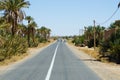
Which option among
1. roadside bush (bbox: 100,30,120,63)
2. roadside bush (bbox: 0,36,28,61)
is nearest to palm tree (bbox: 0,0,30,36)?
roadside bush (bbox: 0,36,28,61)

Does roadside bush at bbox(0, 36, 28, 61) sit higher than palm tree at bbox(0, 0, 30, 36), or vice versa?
palm tree at bbox(0, 0, 30, 36)

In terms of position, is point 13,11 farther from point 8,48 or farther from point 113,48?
point 113,48

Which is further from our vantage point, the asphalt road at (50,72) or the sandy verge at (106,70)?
the sandy verge at (106,70)

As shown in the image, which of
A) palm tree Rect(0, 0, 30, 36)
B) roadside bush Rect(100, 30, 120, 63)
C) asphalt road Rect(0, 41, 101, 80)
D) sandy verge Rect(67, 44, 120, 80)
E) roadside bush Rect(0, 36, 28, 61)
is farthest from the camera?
palm tree Rect(0, 0, 30, 36)

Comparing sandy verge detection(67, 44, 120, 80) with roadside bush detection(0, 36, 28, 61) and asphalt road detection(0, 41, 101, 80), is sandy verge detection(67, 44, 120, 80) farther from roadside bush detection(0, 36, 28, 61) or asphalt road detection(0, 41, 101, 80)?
roadside bush detection(0, 36, 28, 61)

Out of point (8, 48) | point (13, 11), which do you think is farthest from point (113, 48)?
point (13, 11)

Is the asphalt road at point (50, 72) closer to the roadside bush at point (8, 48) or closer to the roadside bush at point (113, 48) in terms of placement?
the roadside bush at point (113, 48)

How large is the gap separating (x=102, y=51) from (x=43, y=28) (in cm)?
15499

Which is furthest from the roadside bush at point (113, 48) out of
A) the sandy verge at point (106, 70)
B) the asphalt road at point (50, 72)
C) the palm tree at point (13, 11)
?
the palm tree at point (13, 11)

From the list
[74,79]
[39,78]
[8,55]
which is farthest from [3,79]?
[8,55]

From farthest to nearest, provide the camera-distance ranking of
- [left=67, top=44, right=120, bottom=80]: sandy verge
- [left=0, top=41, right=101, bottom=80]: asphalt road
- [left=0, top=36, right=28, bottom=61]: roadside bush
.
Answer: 1. [left=0, top=36, right=28, bottom=61]: roadside bush
2. [left=67, top=44, right=120, bottom=80]: sandy verge
3. [left=0, top=41, right=101, bottom=80]: asphalt road

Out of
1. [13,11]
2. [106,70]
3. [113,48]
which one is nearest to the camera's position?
[106,70]

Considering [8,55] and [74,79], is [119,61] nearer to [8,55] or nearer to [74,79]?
[8,55]

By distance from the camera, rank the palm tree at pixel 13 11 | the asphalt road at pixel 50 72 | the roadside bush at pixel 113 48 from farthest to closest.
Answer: the palm tree at pixel 13 11 < the roadside bush at pixel 113 48 < the asphalt road at pixel 50 72
